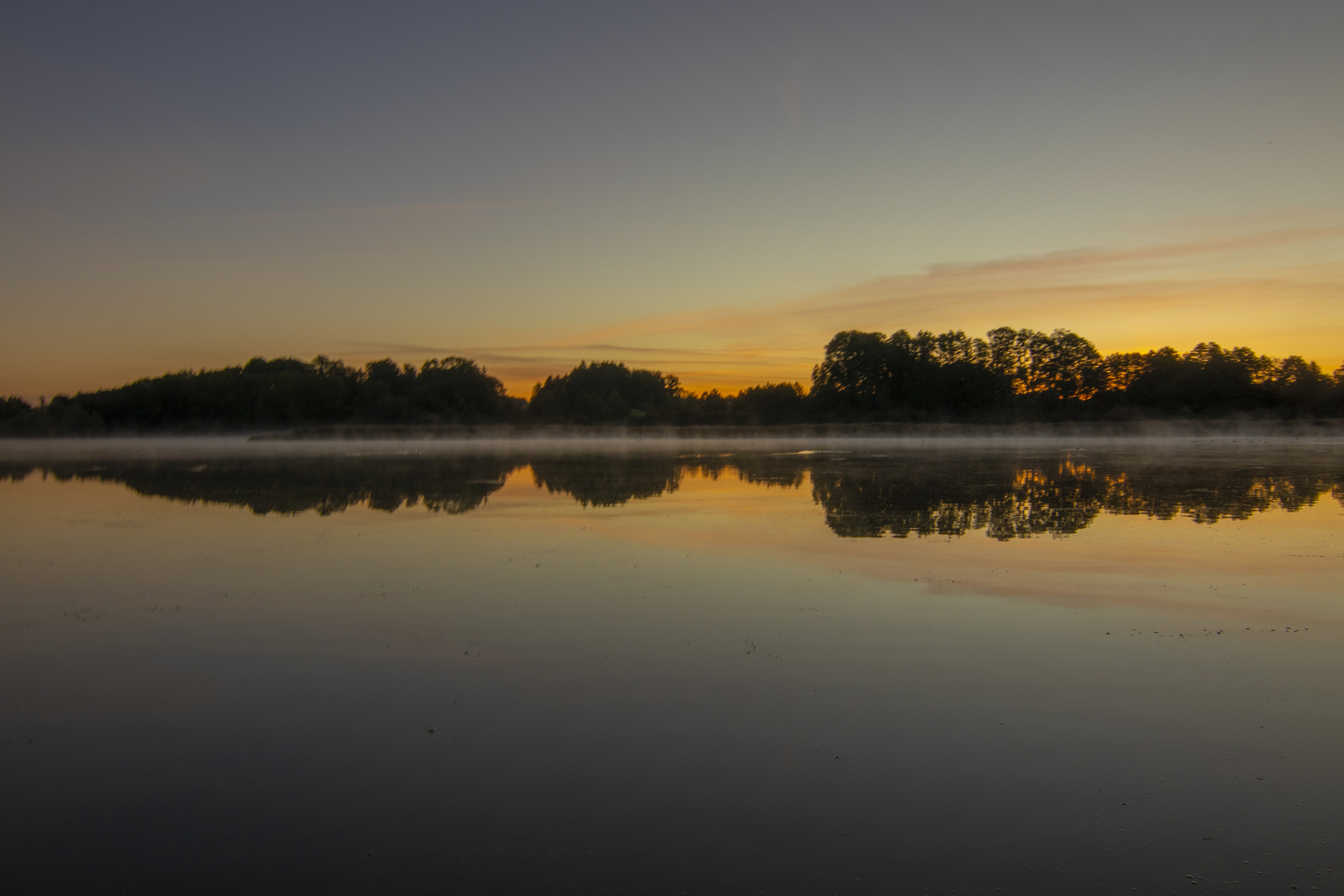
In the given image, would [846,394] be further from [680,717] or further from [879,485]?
[680,717]

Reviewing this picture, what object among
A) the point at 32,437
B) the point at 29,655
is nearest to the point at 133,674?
the point at 29,655

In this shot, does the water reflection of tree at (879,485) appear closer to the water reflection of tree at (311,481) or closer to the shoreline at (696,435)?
the water reflection of tree at (311,481)

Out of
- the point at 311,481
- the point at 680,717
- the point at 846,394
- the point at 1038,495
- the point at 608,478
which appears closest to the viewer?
the point at 680,717

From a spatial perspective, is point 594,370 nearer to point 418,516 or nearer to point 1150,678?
point 418,516

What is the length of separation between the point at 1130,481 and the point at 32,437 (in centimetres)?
9991

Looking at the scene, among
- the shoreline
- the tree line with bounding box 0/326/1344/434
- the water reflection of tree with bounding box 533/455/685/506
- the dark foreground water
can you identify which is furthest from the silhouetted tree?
the dark foreground water

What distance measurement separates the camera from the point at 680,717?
15.8 ft

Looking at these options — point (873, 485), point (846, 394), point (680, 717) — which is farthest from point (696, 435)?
point (680, 717)

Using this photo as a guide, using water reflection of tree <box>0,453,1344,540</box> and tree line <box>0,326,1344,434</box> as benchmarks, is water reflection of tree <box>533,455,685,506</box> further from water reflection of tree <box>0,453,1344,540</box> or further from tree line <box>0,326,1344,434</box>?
tree line <box>0,326,1344,434</box>

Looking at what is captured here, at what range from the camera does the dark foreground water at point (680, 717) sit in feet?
11.3

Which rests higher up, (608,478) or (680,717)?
(608,478)

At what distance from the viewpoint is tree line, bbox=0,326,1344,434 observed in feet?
276

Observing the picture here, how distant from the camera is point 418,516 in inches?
576

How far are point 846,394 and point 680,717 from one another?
94.2 metres
